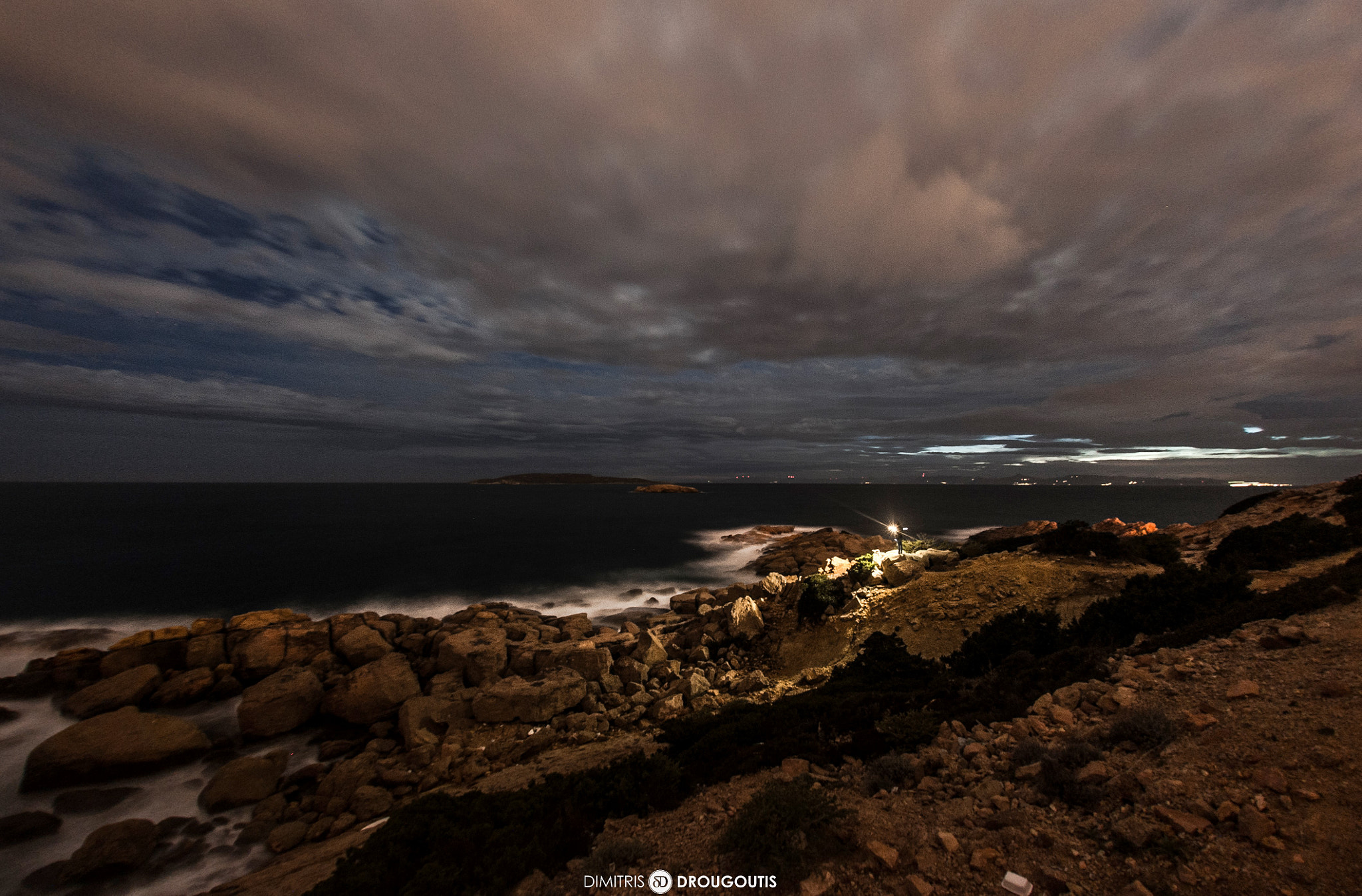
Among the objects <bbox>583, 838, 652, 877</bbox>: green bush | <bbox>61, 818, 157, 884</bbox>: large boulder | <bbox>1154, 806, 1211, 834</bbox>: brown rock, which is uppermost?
<bbox>1154, 806, 1211, 834</bbox>: brown rock

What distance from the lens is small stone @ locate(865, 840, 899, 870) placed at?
16.5 feet

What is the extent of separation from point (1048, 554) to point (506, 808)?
23.3 meters

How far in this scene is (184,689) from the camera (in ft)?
57.4

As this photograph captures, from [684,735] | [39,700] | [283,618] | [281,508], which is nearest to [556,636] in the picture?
[283,618]

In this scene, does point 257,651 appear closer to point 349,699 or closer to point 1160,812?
point 349,699

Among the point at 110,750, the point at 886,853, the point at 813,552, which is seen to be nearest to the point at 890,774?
the point at 886,853

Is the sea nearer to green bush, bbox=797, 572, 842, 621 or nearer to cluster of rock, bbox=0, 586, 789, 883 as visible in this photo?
cluster of rock, bbox=0, 586, 789, 883

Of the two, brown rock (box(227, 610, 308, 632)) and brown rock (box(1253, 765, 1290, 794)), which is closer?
brown rock (box(1253, 765, 1290, 794))

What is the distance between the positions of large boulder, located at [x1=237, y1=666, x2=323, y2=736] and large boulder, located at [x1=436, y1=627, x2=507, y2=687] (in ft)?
13.2

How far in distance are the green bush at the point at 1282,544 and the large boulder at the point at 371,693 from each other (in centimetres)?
2763

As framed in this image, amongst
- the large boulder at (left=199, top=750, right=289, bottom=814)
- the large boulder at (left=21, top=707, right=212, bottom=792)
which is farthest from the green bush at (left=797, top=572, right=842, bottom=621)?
the large boulder at (left=21, top=707, right=212, bottom=792)

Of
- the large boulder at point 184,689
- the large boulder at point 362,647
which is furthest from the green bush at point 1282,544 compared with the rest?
the large boulder at point 184,689

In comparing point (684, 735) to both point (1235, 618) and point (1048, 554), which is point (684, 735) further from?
point (1048, 554)

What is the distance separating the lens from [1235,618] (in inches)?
377
